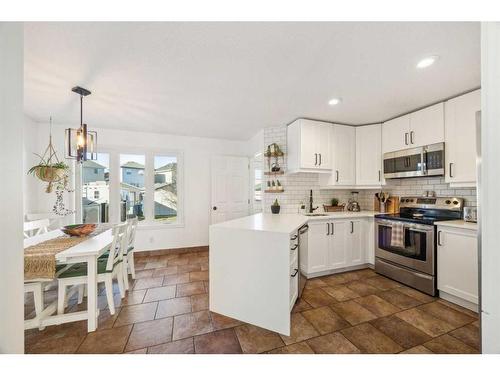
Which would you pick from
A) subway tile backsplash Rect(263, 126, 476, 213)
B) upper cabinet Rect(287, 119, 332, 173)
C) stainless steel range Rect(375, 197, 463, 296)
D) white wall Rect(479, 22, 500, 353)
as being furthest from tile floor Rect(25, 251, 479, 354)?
upper cabinet Rect(287, 119, 332, 173)

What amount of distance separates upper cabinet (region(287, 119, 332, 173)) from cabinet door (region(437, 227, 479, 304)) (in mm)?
1658

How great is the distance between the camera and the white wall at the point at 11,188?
0.76 meters

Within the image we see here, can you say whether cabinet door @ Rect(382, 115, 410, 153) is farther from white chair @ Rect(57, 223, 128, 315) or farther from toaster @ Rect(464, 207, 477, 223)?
white chair @ Rect(57, 223, 128, 315)

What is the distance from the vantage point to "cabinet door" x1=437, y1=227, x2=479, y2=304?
2068 millimetres

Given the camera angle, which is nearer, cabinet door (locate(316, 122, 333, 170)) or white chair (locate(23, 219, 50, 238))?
white chair (locate(23, 219, 50, 238))

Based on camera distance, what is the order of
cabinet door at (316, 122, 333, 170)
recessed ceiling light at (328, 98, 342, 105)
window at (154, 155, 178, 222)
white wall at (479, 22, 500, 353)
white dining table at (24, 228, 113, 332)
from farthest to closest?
1. window at (154, 155, 178, 222)
2. cabinet door at (316, 122, 333, 170)
3. recessed ceiling light at (328, 98, 342, 105)
4. white dining table at (24, 228, 113, 332)
5. white wall at (479, 22, 500, 353)

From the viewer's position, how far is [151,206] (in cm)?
409

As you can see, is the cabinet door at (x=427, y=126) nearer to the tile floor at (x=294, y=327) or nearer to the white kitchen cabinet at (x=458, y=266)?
the white kitchen cabinet at (x=458, y=266)

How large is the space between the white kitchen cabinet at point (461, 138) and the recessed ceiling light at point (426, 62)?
936mm

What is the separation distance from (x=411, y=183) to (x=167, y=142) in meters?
4.30

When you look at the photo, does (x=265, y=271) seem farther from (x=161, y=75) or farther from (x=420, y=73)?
(x=420, y=73)

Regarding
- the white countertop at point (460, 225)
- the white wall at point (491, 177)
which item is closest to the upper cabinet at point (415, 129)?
the white countertop at point (460, 225)

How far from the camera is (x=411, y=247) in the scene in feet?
8.45
